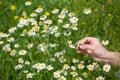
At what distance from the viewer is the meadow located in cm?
306

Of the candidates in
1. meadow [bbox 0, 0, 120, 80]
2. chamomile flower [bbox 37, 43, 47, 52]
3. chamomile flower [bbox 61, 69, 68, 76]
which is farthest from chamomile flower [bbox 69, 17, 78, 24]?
chamomile flower [bbox 61, 69, 68, 76]

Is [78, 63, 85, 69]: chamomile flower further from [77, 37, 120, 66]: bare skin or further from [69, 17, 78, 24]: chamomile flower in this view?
[69, 17, 78, 24]: chamomile flower

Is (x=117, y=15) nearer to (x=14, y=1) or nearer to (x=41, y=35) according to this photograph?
(x=41, y=35)

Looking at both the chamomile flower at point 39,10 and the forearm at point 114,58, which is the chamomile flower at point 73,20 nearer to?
the chamomile flower at point 39,10

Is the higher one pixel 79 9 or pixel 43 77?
pixel 79 9

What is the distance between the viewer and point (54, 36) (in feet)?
11.4

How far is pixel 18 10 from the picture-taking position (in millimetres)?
3986

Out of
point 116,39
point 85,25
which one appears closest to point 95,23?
point 85,25

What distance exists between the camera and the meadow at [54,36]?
306cm

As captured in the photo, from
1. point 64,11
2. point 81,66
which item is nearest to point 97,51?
point 81,66

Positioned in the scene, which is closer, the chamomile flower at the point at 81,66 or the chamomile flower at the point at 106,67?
the chamomile flower at the point at 106,67

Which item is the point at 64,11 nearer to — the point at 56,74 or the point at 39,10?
the point at 39,10

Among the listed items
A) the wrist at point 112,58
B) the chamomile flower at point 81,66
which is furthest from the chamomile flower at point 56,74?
the wrist at point 112,58

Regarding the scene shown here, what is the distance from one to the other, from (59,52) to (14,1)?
1161 millimetres
